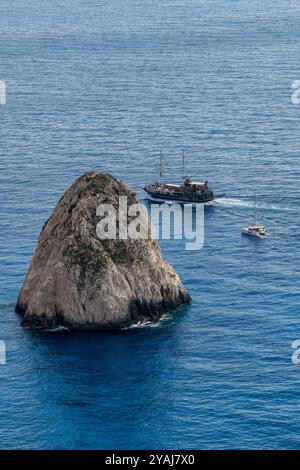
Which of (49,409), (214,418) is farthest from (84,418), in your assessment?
(214,418)

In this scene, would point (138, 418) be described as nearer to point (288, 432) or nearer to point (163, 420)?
point (163, 420)
